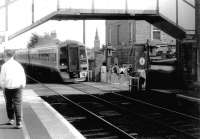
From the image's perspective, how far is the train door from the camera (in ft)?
101

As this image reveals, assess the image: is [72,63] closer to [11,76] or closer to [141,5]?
[141,5]

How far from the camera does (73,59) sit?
30922 mm

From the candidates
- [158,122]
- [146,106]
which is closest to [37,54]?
[146,106]

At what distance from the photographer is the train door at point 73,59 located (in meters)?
30.7

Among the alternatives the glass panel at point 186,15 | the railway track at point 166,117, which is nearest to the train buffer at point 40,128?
the railway track at point 166,117

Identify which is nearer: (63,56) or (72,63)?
(63,56)

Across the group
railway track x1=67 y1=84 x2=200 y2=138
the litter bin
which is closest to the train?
the litter bin

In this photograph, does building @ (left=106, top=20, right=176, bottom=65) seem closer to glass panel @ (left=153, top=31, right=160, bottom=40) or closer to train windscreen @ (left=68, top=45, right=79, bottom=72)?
glass panel @ (left=153, top=31, right=160, bottom=40)

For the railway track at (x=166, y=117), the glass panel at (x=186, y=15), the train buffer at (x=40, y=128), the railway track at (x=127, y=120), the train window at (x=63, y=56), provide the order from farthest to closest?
the train window at (x=63, y=56) → the glass panel at (x=186, y=15) → the railway track at (x=166, y=117) → the railway track at (x=127, y=120) → the train buffer at (x=40, y=128)

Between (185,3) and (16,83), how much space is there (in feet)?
53.1

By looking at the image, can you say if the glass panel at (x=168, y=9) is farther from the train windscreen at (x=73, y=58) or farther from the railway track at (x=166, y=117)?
the train windscreen at (x=73, y=58)

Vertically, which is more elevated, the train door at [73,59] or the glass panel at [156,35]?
the glass panel at [156,35]

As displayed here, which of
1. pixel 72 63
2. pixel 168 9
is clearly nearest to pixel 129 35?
pixel 72 63

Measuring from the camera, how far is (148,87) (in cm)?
1978
